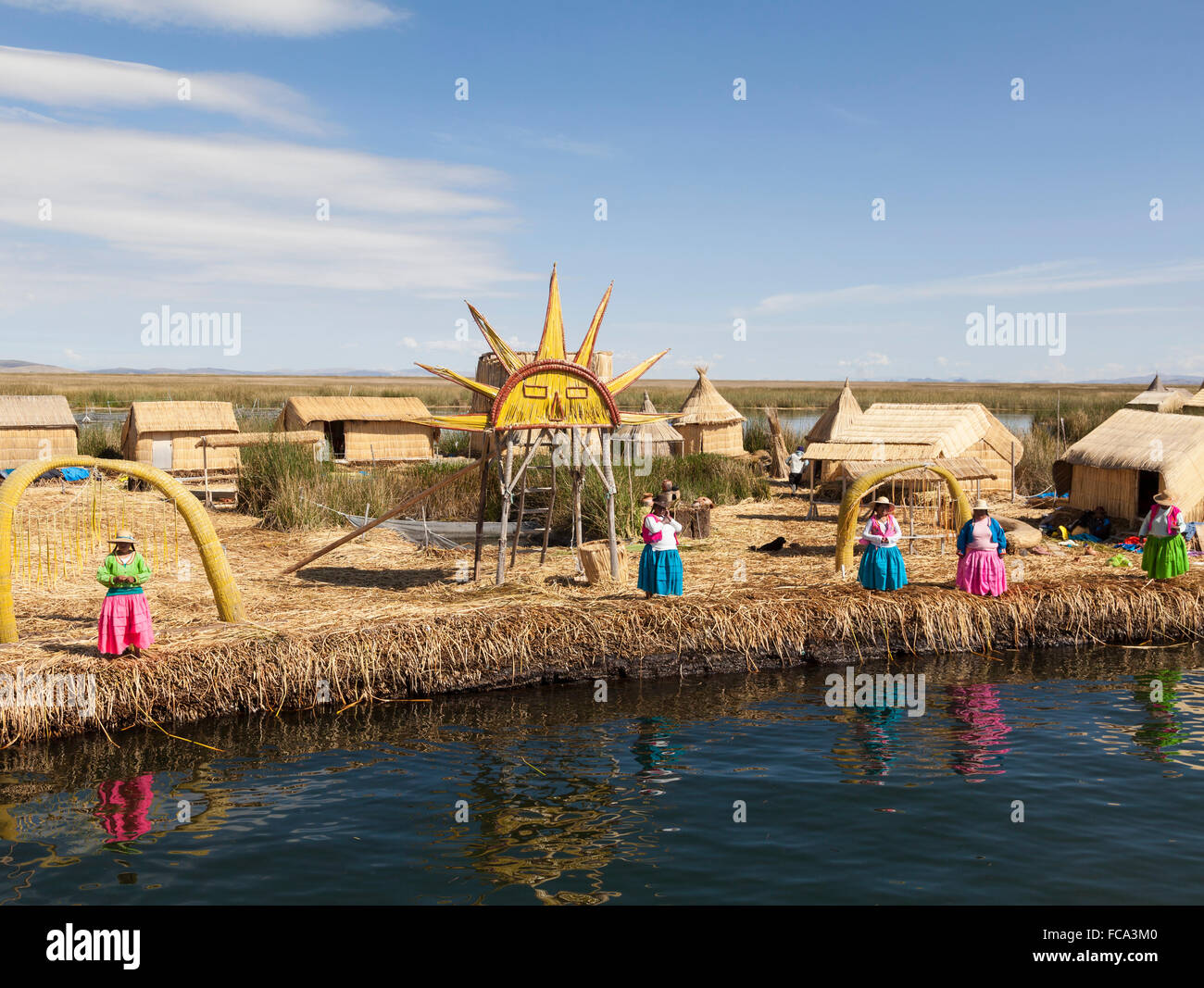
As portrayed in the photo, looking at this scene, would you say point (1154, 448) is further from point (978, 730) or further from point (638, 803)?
point (638, 803)

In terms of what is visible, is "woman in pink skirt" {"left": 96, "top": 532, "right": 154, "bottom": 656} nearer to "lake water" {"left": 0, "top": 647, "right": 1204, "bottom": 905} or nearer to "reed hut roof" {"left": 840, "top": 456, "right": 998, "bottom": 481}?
"lake water" {"left": 0, "top": 647, "right": 1204, "bottom": 905}

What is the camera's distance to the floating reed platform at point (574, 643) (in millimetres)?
9398

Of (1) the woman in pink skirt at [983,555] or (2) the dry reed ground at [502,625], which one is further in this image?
(1) the woman in pink skirt at [983,555]

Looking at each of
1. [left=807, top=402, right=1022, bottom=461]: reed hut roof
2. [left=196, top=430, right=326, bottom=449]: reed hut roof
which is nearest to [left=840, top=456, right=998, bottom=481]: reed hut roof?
[left=807, top=402, right=1022, bottom=461]: reed hut roof

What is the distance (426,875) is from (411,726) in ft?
9.79

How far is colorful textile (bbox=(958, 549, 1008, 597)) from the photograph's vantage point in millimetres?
12195

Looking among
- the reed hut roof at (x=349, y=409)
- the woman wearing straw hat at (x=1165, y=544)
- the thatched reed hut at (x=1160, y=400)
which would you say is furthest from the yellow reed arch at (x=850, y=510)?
the thatched reed hut at (x=1160, y=400)

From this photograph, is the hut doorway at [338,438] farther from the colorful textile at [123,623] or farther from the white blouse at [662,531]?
the colorful textile at [123,623]

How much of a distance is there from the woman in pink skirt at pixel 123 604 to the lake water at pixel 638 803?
0.94 m

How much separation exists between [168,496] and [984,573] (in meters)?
9.42

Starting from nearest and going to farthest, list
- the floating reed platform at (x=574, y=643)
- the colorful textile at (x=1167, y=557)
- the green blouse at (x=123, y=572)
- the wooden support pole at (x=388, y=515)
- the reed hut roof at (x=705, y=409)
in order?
the green blouse at (x=123, y=572) < the floating reed platform at (x=574, y=643) < the wooden support pole at (x=388, y=515) < the colorful textile at (x=1167, y=557) < the reed hut roof at (x=705, y=409)

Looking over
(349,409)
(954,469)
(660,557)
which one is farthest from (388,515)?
(349,409)

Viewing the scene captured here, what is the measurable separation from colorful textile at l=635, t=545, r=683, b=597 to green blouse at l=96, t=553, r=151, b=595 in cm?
535
